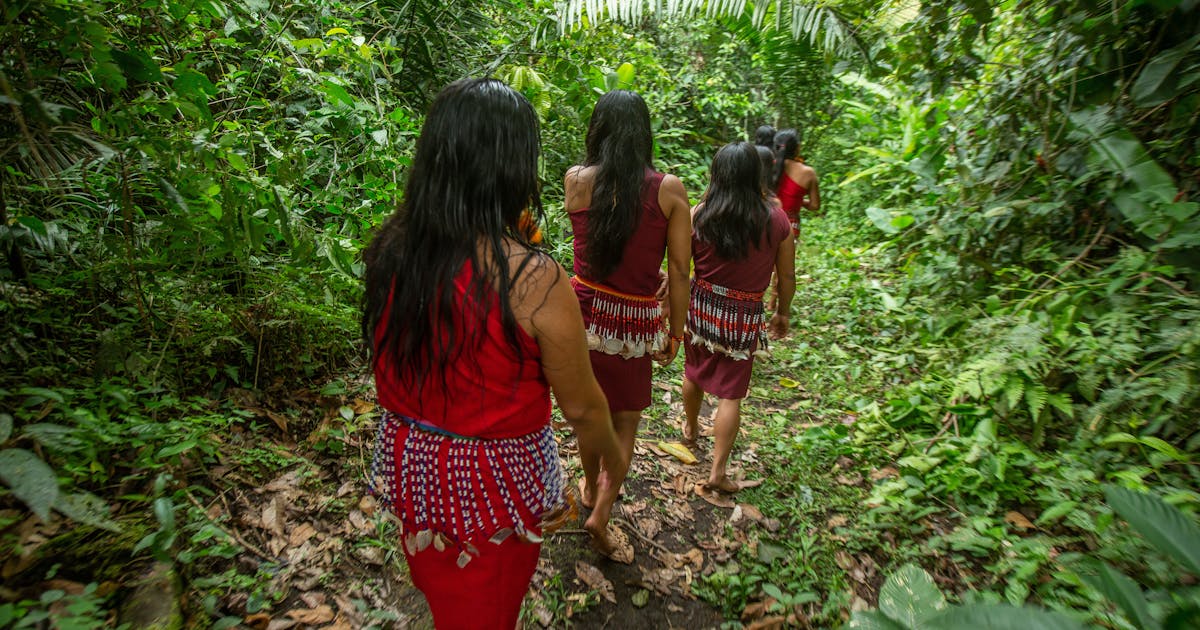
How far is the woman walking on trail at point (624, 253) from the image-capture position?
243cm

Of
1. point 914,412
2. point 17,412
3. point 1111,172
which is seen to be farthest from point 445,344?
point 1111,172

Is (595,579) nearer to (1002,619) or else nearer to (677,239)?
(677,239)

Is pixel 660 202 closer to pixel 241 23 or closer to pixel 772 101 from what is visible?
pixel 241 23

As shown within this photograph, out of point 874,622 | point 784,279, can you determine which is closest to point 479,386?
point 874,622

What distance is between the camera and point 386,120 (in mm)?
3086

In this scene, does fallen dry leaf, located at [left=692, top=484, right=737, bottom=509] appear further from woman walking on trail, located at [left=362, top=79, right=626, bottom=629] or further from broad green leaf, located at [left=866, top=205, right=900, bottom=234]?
broad green leaf, located at [left=866, top=205, right=900, bottom=234]

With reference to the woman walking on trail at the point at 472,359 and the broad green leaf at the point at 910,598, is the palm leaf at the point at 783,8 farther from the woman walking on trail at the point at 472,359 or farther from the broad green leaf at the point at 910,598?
the broad green leaf at the point at 910,598

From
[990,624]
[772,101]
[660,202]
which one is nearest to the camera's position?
[990,624]

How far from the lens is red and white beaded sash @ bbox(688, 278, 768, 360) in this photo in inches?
127

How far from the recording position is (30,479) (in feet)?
4.85

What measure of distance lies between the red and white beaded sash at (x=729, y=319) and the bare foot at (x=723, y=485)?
748 mm

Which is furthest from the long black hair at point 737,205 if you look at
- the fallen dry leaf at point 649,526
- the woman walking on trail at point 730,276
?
the fallen dry leaf at point 649,526

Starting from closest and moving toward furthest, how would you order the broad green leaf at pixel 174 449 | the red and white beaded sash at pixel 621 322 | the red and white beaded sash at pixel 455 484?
1. the red and white beaded sash at pixel 455 484
2. the broad green leaf at pixel 174 449
3. the red and white beaded sash at pixel 621 322

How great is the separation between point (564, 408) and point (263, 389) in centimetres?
234
